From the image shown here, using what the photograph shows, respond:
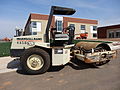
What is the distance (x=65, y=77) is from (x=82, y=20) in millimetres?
36020

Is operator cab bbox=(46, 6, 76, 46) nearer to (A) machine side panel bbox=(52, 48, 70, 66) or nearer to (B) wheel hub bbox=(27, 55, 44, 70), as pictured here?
(A) machine side panel bbox=(52, 48, 70, 66)

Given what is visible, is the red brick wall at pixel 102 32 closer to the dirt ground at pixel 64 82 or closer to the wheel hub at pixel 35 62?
the dirt ground at pixel 64 82

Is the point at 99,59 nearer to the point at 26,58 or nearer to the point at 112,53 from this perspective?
the point at 112,53

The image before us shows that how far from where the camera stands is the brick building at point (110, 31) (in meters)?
40.2

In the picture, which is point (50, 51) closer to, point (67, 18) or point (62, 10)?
point (62, 10)

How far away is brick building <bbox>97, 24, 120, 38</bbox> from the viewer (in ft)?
132

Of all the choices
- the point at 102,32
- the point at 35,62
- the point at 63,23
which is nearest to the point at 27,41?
the point at 35,62

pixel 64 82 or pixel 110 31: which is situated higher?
pixel 110 31

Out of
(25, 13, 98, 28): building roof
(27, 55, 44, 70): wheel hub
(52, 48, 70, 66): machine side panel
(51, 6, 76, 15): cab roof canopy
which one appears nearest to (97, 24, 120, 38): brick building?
(25, 13, 98, 28): building roof

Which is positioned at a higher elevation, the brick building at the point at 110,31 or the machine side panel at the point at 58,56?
the brick building at the point at 110,31

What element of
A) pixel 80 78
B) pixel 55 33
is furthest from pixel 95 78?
pixel 55 33

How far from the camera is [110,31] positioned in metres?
43.0

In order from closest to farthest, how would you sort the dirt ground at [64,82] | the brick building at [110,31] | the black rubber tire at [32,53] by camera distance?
the dirt ground at [64,82] → the black rubber tire at [32,53] → the brick building at [110,31]

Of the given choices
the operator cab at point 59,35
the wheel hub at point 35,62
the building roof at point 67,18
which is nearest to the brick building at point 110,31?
the building roof at point 67,18
